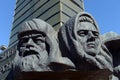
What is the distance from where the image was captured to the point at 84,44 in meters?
1.62

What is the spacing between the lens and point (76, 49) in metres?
1.60

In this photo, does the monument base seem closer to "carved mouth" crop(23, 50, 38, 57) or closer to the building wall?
"carved mouth" crop(23, 50, 38, 57)

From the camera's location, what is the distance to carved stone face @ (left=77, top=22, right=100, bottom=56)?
162cm

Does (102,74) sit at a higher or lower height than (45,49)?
lower

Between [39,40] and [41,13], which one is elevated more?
[41,13]

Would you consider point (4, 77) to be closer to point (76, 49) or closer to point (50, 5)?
point (76, 49)

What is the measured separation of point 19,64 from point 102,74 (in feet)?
1.43

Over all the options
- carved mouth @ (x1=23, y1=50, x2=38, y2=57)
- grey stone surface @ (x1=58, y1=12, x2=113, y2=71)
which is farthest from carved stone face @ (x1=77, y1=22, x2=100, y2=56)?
carved mouth @ (x1=23, y1=50, x2=38, y2=57)

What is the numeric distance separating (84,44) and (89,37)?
0.17 ft

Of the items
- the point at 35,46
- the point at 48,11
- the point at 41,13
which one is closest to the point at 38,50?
the point at 35,46

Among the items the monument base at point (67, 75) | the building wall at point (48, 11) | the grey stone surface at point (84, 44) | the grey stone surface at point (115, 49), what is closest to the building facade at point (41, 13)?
the building wall at point (48, 11)

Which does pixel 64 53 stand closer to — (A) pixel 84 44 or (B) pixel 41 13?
(A) pixel 84 44

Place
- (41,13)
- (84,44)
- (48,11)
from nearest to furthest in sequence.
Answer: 1. (84,44)
2. (48,11)
3. (41,13)

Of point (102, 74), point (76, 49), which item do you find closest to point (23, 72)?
point (76, 49)
